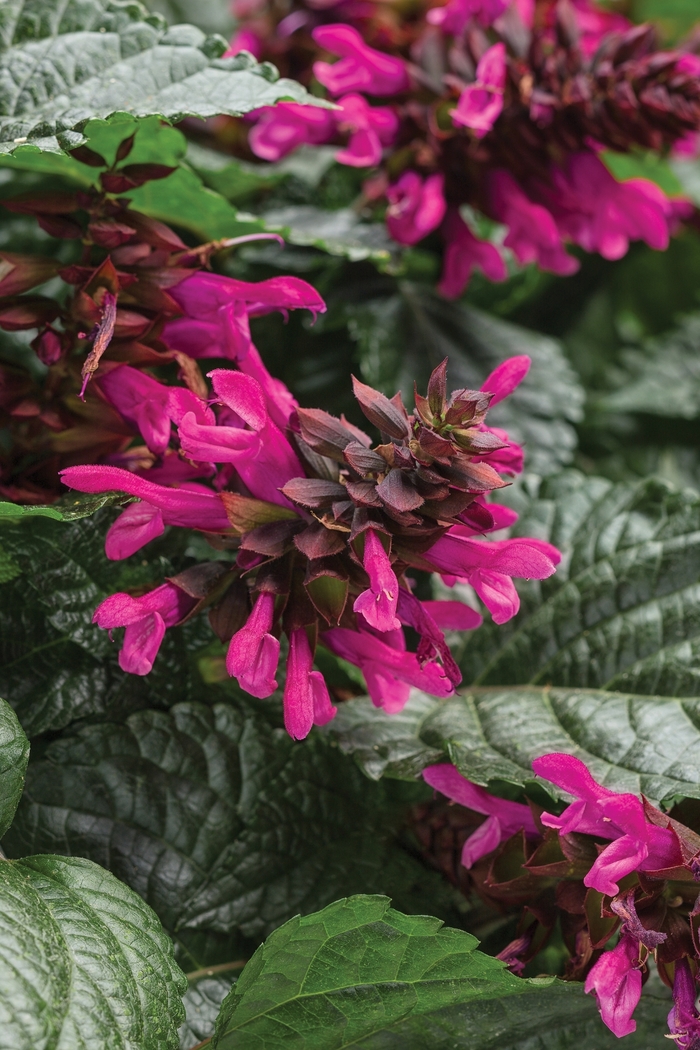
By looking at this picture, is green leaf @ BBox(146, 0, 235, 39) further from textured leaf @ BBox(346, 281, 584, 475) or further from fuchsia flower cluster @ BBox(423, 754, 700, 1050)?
fuchsia flower cluster @ BBox(423, 754, 700, 1050)

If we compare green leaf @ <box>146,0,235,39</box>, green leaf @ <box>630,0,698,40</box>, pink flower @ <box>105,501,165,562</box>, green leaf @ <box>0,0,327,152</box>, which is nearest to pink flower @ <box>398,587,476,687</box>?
pink flower @ <box>105,501,165,562</box>

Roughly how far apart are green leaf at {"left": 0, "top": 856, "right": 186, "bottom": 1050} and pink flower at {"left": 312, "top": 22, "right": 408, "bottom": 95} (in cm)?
51

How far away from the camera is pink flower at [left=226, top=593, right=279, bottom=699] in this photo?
40 centimetres

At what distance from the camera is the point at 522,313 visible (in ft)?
3.09

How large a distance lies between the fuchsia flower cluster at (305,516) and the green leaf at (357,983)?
0.08 metres

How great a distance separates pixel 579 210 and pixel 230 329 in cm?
34

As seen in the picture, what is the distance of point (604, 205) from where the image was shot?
27.0 inches

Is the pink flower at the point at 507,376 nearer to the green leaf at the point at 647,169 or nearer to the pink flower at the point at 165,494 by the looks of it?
the pink flower at the point at 165,494

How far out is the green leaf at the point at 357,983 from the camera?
1.32 ft

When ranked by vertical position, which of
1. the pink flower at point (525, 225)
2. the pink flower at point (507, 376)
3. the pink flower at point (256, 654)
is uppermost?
the pink flower at point (507, 376)

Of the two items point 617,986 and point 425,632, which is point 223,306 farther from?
point 617,986

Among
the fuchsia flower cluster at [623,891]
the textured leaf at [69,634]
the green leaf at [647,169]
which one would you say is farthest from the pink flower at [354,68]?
the fuchsia flower cluster at [623,891]

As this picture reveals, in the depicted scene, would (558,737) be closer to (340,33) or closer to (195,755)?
(195,755)

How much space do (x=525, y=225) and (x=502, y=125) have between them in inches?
2.6
